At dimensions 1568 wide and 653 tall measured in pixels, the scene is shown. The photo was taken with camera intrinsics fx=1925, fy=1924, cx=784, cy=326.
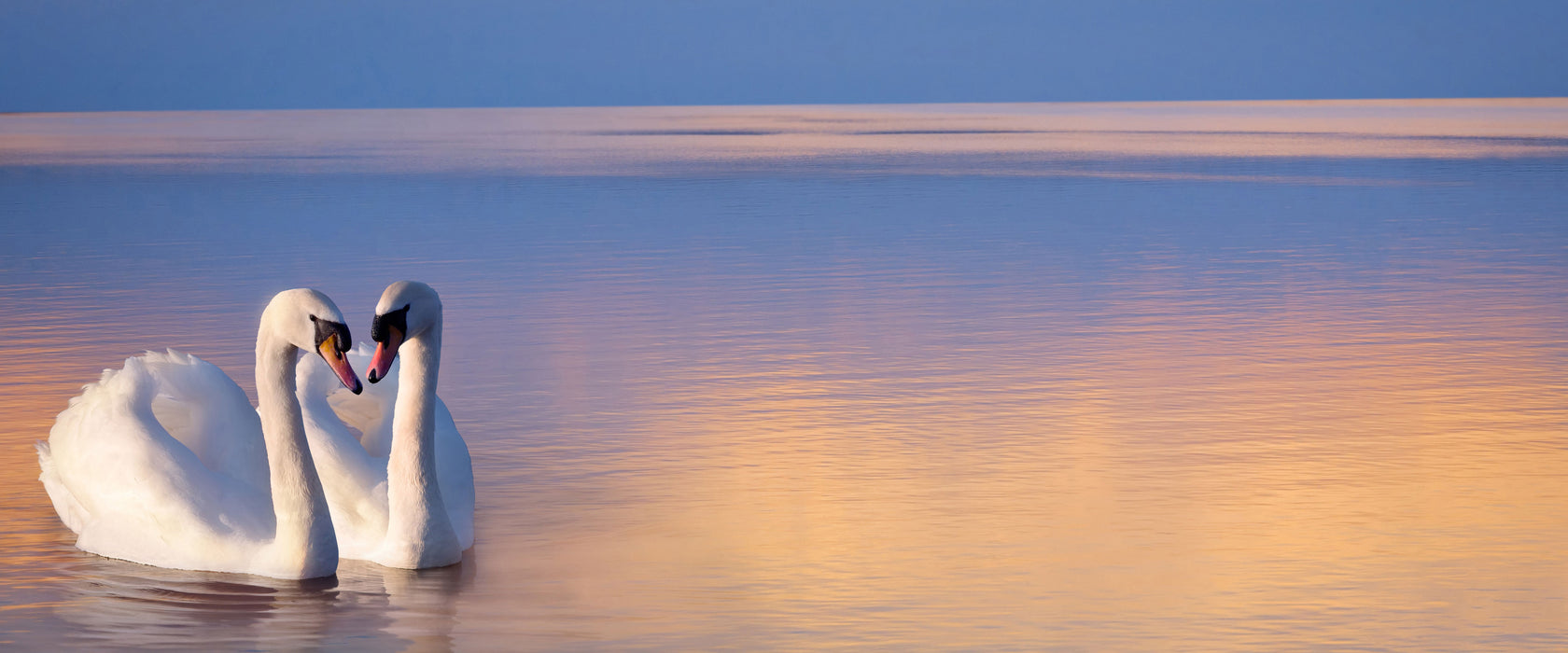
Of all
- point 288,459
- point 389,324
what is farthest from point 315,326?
point 288,459

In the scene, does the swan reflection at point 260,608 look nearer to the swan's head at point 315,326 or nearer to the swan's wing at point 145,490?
the swan's wing at point 145,490

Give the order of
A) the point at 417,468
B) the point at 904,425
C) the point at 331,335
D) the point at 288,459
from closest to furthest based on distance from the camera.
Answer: the point at 331,335, the point at 288,459, the point at 417,468, the point at 904,425

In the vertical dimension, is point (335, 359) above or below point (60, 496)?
above

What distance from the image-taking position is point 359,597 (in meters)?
6.02

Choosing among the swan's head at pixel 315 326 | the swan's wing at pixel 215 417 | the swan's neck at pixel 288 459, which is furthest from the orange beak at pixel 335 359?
the swan's wing at pixel 215 417

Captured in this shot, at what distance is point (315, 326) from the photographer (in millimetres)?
5695

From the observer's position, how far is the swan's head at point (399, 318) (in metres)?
5.86

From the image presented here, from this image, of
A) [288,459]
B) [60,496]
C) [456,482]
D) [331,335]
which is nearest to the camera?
[331,335]

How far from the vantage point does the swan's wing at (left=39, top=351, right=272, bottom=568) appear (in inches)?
245

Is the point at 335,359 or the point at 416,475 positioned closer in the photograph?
the point at 335,359

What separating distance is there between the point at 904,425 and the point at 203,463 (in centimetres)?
326

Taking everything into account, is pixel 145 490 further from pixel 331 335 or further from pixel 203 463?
pixel 331 335

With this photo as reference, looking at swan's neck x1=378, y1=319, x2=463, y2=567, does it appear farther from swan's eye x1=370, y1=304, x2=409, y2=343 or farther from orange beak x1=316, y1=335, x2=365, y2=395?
orange beak x1=316, y1=335, x2=365, y2=395

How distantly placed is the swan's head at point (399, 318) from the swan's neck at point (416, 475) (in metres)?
0.07
